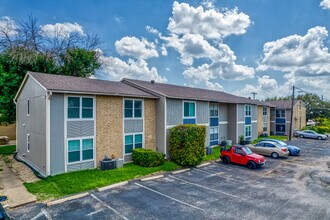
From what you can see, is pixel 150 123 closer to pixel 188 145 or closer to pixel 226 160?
pixel 188 145

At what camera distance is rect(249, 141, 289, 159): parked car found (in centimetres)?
2222

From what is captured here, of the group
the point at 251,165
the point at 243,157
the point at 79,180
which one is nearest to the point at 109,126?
the point at 79,180

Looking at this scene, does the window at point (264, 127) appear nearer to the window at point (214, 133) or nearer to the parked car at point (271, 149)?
the window at point (214, 133)

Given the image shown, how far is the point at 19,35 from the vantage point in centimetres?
2580

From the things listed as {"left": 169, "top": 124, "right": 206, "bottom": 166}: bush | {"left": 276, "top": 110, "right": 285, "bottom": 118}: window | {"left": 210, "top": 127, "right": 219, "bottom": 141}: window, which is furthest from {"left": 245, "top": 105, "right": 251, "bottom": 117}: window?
{"left": 276, "top": 110, "right": 285, "bottom": 118}: window

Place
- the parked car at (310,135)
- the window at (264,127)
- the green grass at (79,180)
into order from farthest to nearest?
the window at (264,127) < the parked car at (310,135) < the green grass at (79,180)

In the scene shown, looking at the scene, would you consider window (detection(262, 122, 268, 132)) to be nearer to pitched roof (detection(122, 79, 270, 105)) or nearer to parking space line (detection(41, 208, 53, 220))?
pitched roof (detection(122, 79, 270, 105))

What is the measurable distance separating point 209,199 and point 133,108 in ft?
33.5

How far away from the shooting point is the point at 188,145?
696 inches

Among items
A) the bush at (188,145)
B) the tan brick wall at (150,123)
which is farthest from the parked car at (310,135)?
the tan brick wall at (150,123)

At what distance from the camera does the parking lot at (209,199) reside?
9.64 meters

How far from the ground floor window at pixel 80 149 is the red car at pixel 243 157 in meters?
11.8

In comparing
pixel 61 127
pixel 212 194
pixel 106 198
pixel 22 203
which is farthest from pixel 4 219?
pixel 212 194

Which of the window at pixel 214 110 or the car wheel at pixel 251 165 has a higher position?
the window at pixel 214 110
